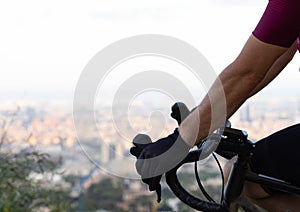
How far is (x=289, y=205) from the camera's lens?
1712mm

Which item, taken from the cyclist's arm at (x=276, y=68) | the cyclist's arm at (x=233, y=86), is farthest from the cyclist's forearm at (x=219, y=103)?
the cyclist's arm at (x=276, y=68)

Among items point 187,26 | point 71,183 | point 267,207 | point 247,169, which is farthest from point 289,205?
point 71,183

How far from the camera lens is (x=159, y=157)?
1436 mm

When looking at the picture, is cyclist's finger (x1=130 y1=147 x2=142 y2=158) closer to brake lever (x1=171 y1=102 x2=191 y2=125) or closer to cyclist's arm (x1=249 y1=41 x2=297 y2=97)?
brake lever (x1=171 y1=102 x2=191 y2=125)

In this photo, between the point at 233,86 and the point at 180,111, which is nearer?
the point at 233,86

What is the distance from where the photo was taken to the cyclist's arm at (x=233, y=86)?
1.35m

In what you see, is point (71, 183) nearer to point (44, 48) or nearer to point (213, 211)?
point (44, 48)

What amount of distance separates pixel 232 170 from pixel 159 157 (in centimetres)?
29

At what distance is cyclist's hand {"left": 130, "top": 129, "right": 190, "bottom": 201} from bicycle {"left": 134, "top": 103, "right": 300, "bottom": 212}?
0.04 m

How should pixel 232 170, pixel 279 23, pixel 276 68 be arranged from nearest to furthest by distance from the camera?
pixel 279 23, pixel 232 170, pixel 276 68

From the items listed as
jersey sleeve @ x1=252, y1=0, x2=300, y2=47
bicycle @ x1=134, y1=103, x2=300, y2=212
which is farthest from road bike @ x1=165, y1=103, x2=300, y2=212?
jersey sleeve @ x1=252, y1=0, x2=300, y2=47

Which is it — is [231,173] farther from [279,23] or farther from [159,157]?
[279,23]

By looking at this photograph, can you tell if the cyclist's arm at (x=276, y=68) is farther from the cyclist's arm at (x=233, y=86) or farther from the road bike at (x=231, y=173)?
the cyclist's arm at (x=233, y=86)

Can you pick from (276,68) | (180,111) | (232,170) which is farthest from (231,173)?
(276,68)
